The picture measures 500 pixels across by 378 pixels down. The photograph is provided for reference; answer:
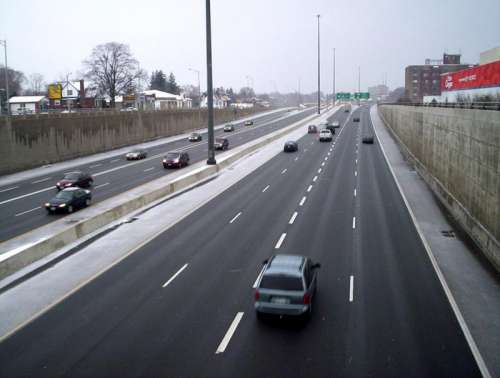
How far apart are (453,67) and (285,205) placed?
147 meters

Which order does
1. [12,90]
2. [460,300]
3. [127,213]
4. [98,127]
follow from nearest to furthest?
[460,300], [127,213], [98,127], [12,90]

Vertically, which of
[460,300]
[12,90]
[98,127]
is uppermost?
[12,90]

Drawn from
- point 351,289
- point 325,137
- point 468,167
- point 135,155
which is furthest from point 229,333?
point 325,137

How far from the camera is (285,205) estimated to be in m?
28.9

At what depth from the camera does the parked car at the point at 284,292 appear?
502 inches

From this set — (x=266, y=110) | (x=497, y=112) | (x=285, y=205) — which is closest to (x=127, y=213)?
(x=285, y=205)


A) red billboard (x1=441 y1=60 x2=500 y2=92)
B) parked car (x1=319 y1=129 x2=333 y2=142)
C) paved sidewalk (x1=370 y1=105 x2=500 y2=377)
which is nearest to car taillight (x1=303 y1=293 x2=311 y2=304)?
paved sidewalk (x1=370 y1=105 x2=500 y2=377)

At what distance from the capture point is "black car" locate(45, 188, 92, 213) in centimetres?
2770

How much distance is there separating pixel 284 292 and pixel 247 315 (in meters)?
1.59

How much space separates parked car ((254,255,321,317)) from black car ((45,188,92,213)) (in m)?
17.7

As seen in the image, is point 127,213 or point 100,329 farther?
point 127,213

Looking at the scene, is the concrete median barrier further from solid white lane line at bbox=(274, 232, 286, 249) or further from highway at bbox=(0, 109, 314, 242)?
solid white lane line at bbox=(274, 232, 286, 249)

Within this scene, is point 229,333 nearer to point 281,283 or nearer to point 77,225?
point 281,283

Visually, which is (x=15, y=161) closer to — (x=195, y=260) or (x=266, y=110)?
(x=195, y=260)
